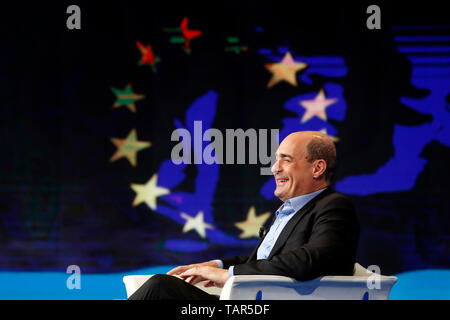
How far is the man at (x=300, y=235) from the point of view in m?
2.17

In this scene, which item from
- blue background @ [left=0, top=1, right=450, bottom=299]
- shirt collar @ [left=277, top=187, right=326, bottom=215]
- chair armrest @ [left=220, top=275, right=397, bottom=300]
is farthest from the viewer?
blue background @ [left=0, top=1, right=450, bottom=299]

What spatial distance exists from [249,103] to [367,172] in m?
1.16

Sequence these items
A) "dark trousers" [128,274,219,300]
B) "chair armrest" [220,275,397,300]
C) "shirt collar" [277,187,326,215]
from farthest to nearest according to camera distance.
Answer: "shirt collar" [277,187,326,215]
"dark trousers" [128,274,219,300]
"chair armrest" [220,275,397,300]

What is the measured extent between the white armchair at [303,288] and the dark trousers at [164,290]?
0.22 metres

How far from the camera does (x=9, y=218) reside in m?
5.05

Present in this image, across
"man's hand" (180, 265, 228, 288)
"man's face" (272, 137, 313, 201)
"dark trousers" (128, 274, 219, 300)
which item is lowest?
"dark trousers" (128, 274, 219, 300)

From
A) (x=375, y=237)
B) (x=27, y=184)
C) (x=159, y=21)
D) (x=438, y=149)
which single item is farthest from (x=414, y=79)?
(x=27, y=184)

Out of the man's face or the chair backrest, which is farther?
the man's face

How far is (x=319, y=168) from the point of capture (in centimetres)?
257

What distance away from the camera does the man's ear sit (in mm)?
2564

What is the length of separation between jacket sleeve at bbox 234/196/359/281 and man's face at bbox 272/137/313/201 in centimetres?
23

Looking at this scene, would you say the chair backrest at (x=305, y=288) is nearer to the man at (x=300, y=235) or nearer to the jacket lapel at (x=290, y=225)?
the man at (x=300, y=235)

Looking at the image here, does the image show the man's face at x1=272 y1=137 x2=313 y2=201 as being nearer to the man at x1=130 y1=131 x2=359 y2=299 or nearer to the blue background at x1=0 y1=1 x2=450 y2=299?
the man at x1=130 y1=131 x2=359 y2=299

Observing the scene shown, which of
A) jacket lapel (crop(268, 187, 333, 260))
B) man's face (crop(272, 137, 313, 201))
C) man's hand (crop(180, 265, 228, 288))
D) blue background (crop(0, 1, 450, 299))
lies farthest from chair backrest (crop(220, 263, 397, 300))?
blue background (crop(0, 1, 450, 299))
